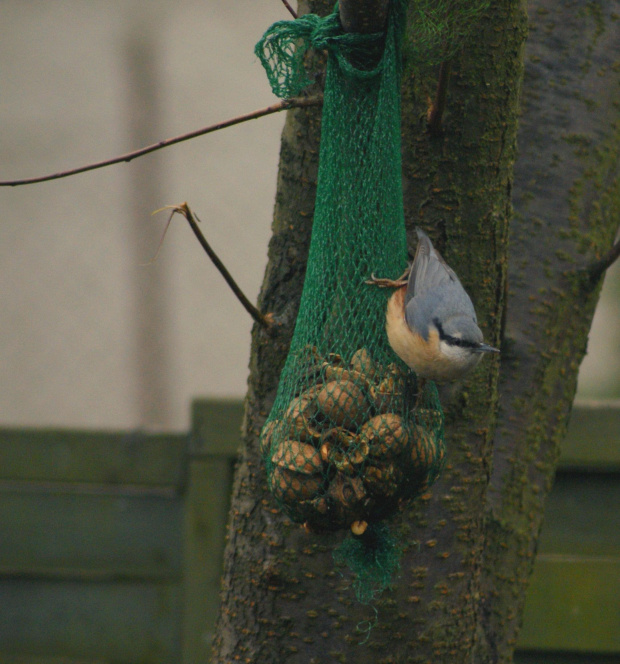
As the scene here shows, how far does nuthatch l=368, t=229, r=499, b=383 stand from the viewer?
57.0 inches

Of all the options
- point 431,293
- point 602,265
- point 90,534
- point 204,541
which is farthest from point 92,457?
point 602,265

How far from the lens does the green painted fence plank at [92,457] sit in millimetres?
2680

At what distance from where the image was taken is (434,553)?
1493 mm

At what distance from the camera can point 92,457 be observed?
8.95 feet

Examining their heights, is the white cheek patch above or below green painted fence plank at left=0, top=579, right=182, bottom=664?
above

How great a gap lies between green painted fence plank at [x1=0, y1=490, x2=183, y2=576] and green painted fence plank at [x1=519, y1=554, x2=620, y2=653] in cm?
117

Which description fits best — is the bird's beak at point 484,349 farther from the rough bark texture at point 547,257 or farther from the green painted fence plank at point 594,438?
the green painted fence plank at point 594,438

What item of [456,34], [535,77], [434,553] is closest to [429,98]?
[456,34]

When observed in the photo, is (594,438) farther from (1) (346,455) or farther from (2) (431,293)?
(1) (346,455)

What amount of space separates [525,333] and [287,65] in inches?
30.3

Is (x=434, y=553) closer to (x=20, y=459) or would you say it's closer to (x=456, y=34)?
(x=456, y=34)

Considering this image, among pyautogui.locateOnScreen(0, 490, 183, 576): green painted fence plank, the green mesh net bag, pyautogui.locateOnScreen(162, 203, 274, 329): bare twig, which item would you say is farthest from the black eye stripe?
pyautogui.locateOnScreen(0, 490, 183, 576): green painted fence plank

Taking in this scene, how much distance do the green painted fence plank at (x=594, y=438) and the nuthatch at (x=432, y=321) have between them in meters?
1.12

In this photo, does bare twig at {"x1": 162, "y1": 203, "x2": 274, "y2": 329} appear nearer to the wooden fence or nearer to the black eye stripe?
the black eye stripe
